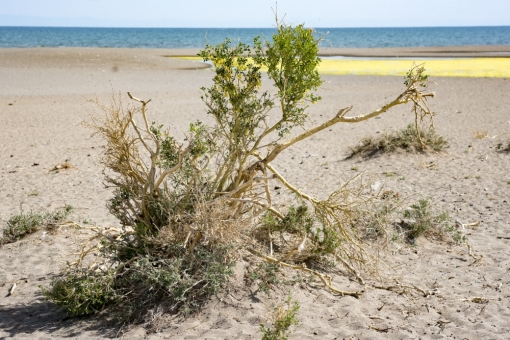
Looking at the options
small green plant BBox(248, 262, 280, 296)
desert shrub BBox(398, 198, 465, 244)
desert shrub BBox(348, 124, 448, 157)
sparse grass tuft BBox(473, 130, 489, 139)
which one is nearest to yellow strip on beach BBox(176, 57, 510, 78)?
sparse grass tuft BBox(473, 130, 489, 139)

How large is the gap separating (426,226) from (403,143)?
14.5 feet

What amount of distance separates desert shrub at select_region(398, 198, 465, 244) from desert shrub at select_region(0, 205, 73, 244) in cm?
450

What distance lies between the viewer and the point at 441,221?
24.2 feet

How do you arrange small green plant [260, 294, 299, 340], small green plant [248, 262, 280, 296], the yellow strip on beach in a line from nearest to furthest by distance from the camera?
small green plant [260, 294, 299, 340]
small green plant [248, 262, 280, 296]
the yellow strip on beach

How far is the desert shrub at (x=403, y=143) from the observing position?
1127cm

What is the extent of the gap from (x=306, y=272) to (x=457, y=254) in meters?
2.17

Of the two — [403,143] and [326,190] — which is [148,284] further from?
[403,143]

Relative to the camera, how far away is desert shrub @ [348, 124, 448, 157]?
11266 mm

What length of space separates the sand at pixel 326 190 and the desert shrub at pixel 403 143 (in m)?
0.27

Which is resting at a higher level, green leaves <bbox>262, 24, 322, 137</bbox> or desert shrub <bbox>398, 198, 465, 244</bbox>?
green leaves <bbox>262, 24, 322, 137</bbox>

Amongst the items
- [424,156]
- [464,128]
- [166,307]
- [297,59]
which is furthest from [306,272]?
[464,128]

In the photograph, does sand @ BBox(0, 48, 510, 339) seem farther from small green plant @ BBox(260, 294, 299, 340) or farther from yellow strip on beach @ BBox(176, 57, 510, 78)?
yellow strip on beach @ BBox(176, 57, 510, 78)

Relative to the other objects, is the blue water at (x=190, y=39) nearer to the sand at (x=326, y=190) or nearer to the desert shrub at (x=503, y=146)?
the sand at (x=326, y=190)

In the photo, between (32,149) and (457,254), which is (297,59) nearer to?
(457,254)
